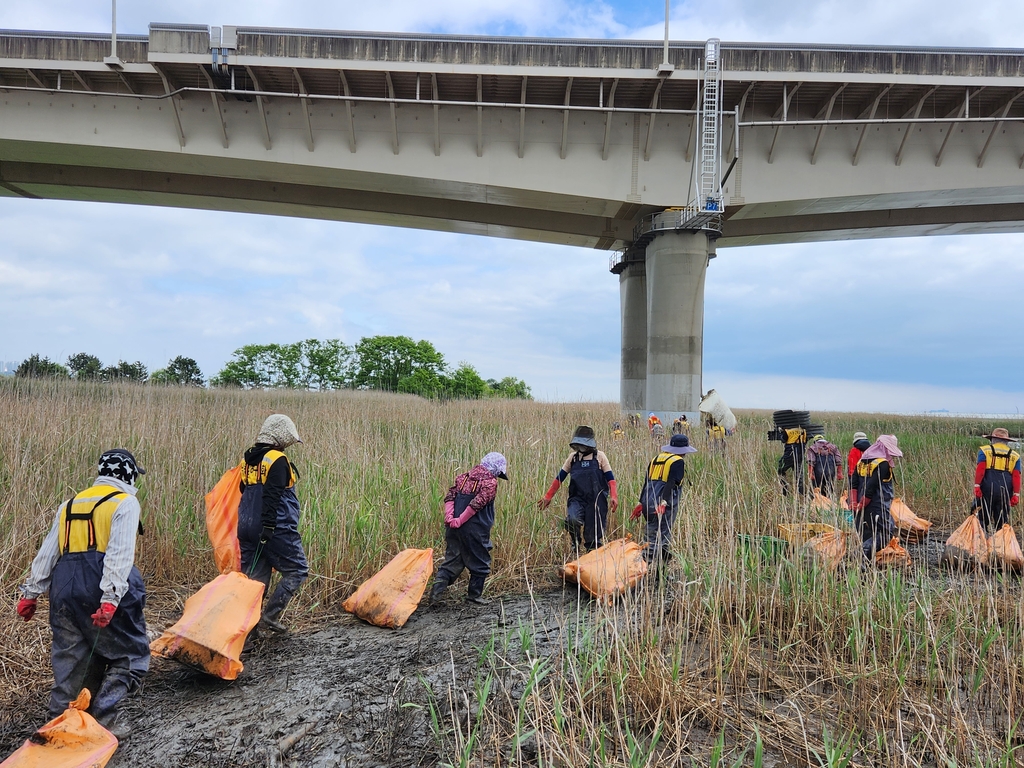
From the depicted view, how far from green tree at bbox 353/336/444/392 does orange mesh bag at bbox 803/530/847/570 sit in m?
35.8

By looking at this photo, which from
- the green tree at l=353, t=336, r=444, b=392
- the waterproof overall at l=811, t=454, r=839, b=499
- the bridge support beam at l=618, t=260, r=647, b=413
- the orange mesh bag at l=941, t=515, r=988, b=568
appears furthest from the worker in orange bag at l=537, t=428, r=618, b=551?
the green tree at l=353, t=336, r=444, b=392

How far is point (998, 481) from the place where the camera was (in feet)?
22.8

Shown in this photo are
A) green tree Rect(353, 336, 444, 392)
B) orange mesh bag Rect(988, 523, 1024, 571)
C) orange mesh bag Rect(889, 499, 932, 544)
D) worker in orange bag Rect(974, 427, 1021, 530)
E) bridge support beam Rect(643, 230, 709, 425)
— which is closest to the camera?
orange mesh bag Rect(988, 523, 1024, 571)

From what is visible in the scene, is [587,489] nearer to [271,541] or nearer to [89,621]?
[271,541]

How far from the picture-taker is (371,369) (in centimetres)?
4034

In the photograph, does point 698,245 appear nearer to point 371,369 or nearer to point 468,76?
point 468,76

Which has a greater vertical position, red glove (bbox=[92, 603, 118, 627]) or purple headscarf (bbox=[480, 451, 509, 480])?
purple headscarf (bbox=[480, 451, 509, 480])

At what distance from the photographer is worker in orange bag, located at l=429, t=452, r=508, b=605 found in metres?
5.25

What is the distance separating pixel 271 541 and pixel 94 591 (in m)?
1.34

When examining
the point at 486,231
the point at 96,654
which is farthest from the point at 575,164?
the point at 96,654

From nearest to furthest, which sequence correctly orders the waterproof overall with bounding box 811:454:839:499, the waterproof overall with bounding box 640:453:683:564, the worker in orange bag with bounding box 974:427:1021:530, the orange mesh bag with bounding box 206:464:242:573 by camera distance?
the orange mesh bag with bounding box 206:464:242:573, the waterproof overall with bounding box 640:453:683:564, the worker in orange bag with bounding box 974:427:1021:530, the waterproof overall with bounding box 811:454:839:499

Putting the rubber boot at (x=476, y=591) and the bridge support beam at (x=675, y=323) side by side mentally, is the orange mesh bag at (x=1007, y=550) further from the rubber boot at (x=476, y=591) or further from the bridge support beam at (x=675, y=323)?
the bridge support beam at (x=675, y=323)

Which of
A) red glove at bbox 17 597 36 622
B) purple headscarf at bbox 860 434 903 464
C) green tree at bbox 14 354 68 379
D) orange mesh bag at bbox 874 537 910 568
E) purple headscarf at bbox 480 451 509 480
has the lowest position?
orange mesh bag at bbox 874 537 910 568

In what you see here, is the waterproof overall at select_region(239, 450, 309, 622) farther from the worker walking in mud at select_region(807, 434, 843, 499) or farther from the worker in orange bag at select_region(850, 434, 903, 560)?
the worker walking in mud at select_region(807, 434, 843, 499)
